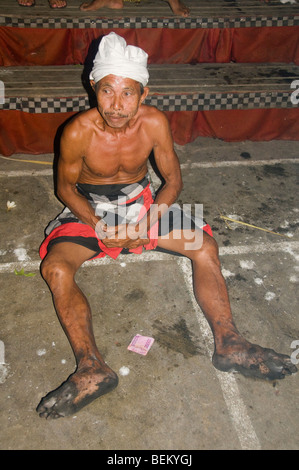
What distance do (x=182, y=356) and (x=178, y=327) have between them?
0.27 meters

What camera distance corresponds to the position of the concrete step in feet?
15.3

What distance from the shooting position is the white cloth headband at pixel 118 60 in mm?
2680

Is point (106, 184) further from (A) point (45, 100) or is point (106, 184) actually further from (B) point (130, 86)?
(A) point (45, 100)

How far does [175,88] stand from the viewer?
4926 millimetres

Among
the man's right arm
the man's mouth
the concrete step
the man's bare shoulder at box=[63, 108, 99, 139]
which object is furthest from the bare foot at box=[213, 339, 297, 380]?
the concrete step

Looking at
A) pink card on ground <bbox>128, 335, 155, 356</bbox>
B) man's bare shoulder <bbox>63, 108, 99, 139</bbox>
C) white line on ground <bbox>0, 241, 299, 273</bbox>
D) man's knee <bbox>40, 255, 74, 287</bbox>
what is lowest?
pink card on ground <bbox>128, 335, 155, 356</bbox>

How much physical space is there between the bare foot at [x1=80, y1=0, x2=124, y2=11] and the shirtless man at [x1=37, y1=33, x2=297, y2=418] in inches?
130

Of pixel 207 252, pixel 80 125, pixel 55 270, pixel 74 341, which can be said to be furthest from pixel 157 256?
pixel 80 125

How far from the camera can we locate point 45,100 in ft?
15.2

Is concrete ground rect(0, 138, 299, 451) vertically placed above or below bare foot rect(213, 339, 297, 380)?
below

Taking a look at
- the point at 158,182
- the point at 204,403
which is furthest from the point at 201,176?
the point at 204,403

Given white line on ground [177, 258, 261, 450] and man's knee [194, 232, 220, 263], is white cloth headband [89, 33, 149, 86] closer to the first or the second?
man's knee [194, 232, 220, 263]

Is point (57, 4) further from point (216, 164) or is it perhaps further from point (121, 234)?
point (121, 234)

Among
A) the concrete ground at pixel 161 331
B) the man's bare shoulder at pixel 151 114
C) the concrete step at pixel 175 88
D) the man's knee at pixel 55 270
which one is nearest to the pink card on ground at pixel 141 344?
the concrete ground at pixel 161 331
